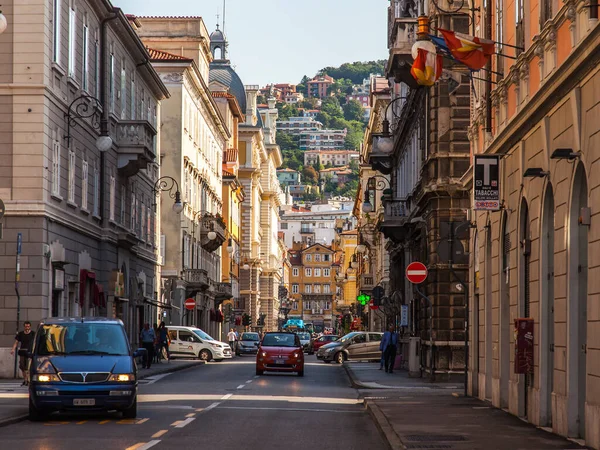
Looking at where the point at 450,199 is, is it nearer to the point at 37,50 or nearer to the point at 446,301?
the point at 446,301

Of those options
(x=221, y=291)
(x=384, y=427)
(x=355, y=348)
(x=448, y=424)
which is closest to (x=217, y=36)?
(x=221, y=291)

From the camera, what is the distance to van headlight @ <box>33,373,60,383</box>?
20859mm

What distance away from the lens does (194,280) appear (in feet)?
243

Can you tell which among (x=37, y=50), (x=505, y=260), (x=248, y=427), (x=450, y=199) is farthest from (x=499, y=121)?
(x=37, y=50)

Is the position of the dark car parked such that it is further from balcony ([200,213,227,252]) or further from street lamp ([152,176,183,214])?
street lamp ([152,176,183,214])

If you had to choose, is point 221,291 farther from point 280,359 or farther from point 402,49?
point 402,49

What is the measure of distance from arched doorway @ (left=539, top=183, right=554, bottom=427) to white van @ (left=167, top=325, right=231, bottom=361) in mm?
41768

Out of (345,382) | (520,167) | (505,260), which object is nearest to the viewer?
(520,167)

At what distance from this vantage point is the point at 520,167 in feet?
72.2

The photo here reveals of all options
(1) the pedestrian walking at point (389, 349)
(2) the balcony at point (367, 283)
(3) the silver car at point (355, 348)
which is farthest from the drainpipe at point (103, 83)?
(2) the balcony at point (367, 283)

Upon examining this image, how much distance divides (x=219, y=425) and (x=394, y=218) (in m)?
30.2

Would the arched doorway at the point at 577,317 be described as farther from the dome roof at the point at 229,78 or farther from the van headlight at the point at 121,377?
the dome roof at the point at 229,78

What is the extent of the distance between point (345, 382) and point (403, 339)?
1224 cm

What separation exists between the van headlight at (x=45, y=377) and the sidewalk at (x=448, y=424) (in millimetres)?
5175
